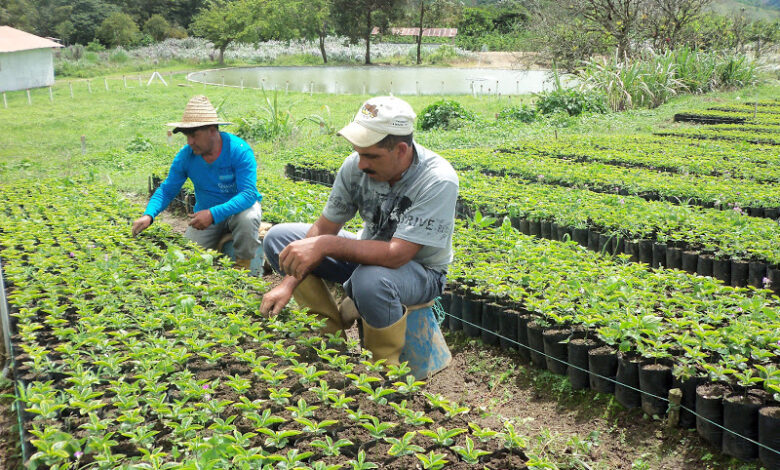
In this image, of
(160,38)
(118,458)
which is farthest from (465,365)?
(160,38)

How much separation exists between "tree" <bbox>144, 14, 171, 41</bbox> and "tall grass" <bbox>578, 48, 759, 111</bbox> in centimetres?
4282

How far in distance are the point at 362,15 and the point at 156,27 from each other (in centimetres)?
1915

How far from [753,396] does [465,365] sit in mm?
1618

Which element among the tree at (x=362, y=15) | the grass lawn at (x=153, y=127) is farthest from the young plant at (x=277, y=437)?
the tree at (x=362, y=15)

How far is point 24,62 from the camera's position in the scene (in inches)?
1102

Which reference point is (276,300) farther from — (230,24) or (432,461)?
(230,24)

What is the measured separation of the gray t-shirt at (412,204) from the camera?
10.4 ft

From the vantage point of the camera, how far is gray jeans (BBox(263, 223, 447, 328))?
10.2ft

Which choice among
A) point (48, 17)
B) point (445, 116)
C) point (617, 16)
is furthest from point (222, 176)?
point (48, 17)

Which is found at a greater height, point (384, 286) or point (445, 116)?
point (445, 116)

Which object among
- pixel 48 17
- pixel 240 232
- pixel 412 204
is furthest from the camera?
pixel 48 17

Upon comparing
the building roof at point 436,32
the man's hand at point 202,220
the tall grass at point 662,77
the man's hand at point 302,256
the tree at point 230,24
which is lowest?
the man's hand at point 202,220

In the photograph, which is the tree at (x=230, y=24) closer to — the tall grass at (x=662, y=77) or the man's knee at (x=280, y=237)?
the tall grass at (x=662, y=77)

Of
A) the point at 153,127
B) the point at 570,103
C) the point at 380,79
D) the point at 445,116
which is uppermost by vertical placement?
the point at 380,79
